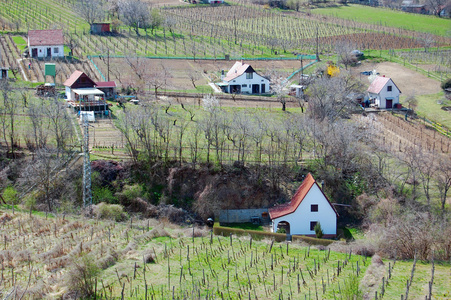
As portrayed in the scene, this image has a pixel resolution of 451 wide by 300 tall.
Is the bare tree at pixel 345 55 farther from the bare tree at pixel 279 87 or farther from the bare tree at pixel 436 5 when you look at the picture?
the bare tree at pixel 436 5

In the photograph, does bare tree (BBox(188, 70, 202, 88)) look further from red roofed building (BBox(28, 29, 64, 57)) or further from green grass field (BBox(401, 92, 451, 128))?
green grass field (BBox(401, 92, 451, 128))

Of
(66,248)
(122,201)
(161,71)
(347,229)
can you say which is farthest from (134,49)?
(66,248)

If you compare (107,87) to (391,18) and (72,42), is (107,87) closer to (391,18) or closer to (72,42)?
(72,42)

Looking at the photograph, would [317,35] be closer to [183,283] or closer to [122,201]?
[122,201]

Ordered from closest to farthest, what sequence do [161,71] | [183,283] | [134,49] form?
[183,283] < [161,71] < [134,49]

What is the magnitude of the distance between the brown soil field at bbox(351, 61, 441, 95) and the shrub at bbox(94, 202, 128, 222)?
1700 inches

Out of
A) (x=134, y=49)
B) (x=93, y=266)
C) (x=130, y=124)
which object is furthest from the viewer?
(x=134, y=49)

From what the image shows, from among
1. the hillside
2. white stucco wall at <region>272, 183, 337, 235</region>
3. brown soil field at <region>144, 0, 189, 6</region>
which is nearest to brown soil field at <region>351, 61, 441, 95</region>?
white stucco wall at <region>272, 183, 337, 235</region>

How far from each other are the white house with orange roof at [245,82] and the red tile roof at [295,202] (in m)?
27.9

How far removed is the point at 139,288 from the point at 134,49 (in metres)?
60.5

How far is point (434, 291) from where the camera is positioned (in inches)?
993

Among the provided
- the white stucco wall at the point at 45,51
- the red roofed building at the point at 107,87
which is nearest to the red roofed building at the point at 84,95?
the red roofed building at the point at 107,87

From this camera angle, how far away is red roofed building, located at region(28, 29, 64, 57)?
243 ft

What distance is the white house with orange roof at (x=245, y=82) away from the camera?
6875cm
